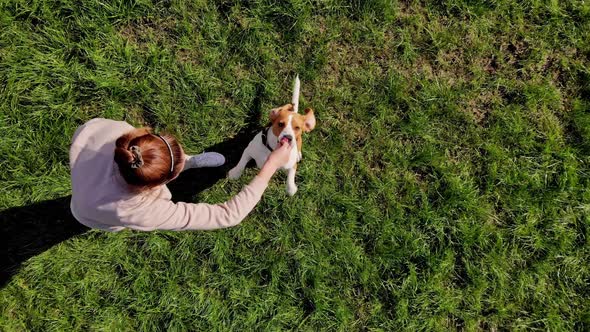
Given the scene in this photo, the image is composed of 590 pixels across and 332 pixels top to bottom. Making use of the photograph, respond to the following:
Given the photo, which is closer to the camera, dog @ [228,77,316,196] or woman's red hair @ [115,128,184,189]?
woman's red hair @ [115,128,184,189]

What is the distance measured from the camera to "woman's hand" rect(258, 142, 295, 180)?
A: 3032 millimetres

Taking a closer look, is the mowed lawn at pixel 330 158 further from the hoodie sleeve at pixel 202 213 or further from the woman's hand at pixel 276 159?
the hoodie sleeve at pixel 202 213

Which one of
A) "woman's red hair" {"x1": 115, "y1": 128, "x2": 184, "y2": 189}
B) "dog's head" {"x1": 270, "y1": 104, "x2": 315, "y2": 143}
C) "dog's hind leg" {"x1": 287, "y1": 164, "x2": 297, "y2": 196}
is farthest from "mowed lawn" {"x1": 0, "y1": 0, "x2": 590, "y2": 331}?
"woman's red hair" {"x1": 115, "y1": 128, "x2": 184, "y2": 189}

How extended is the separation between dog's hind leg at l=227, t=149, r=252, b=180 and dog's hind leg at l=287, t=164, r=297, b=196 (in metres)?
0.35

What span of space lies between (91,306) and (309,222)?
1.95 m

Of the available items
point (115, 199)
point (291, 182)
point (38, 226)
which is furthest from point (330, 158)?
point (38, 226)

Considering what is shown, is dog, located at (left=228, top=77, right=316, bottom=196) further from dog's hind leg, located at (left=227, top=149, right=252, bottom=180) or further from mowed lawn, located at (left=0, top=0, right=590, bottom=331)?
mowed lawn, located at (left=0, top=0, right=590, bottom=331)

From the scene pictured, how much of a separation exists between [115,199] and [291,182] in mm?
1559

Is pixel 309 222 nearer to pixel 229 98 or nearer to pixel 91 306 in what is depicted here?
pixel 229 98

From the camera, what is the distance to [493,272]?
159 inches

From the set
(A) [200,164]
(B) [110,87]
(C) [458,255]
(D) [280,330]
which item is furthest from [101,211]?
(C) [458,255]

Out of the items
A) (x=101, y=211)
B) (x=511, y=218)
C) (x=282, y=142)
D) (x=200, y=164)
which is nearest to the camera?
(x=101, y=211)

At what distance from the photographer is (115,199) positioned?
2.63 m

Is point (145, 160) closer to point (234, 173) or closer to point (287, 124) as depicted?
point (287, 124)
